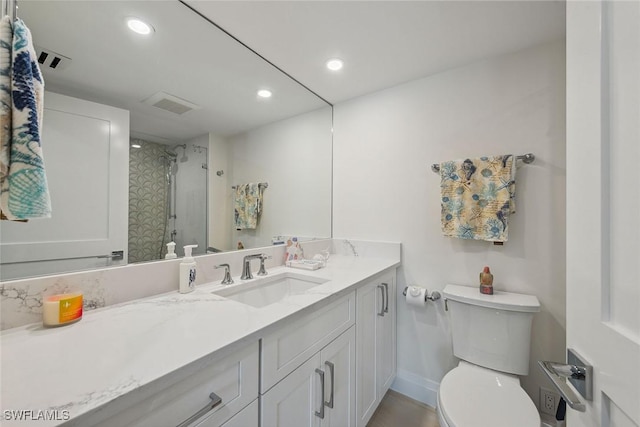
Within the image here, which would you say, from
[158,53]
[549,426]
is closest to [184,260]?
[158,53]

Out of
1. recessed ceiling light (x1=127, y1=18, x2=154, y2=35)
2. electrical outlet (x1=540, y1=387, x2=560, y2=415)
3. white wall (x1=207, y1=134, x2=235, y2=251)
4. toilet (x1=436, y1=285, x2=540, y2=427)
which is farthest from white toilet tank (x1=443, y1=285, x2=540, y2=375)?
recessed ceiling light (x1=127, y1=18, x2=154, y2=35)

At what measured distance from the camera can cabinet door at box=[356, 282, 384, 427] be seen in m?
1.30

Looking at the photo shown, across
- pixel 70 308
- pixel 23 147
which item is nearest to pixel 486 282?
pixel 70 308

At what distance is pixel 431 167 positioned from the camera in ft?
5.54

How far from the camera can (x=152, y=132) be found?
44.1 inches

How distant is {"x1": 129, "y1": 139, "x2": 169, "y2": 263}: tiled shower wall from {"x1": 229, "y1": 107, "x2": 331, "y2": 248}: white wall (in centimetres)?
41

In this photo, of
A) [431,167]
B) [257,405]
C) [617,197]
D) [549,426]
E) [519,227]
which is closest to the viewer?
[617,197]

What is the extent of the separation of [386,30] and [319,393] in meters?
1.77

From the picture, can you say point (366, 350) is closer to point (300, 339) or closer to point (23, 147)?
point (300, 339)

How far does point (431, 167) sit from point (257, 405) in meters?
1.60

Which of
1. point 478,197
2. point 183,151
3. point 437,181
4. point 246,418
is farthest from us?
point 437,181

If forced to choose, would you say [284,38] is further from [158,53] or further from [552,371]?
[552,371]

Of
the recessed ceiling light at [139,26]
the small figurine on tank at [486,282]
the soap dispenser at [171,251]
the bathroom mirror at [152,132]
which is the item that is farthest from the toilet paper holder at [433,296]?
the recessed ceiling light at [139,26]

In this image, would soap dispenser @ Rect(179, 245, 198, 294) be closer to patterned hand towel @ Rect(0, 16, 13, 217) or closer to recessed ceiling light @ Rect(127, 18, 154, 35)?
patterned hand towel @ Rect(0, 16, 13, 217)
